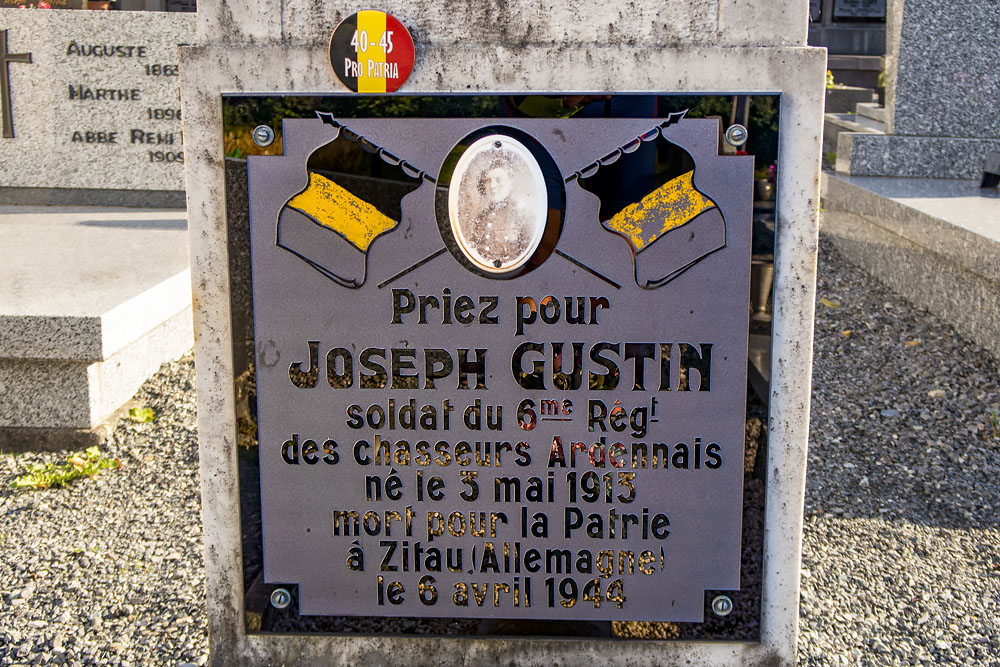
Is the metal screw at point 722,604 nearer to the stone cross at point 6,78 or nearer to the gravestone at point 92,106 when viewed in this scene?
the gravestone at point 92,106

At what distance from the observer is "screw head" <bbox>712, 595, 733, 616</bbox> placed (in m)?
2.39

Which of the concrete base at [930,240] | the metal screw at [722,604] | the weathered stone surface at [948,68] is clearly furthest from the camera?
the weathered stone surface at [948,68]

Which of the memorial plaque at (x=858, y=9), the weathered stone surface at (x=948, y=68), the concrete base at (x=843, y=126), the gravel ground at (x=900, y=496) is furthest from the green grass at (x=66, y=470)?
the memorial plaque at (x=858, y=9)

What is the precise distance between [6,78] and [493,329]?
5.39 m

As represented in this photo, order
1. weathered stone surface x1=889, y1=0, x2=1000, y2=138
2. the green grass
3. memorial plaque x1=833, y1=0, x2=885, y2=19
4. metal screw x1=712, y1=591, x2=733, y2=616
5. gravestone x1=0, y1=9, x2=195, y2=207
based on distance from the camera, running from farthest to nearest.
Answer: memorial plaque x1=833, y1=0, x2=885, y2=19 < weathered stone surface x1=889, y1=0, x2=1000, y2=138 < gravestone x1=0, y1=9, x2=195, y2=207 < the green grass < metal screw x1=712, y1=591, x2=733, y2=616

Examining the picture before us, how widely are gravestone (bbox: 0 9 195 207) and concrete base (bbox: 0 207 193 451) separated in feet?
5.06

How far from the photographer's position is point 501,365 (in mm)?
2309

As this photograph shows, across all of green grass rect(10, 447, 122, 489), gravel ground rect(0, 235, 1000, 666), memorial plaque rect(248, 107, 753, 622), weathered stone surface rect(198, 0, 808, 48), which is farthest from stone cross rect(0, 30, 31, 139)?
memorial plaque rect(248, 107, 753, 622)

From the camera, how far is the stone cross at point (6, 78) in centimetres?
632

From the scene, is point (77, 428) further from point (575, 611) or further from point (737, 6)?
point (737, 6)

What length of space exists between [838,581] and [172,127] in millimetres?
5044

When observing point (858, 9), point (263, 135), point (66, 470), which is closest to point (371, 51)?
point (263, 135)

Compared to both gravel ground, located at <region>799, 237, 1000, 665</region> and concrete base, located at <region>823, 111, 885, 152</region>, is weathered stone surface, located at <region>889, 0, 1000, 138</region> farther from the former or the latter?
gravel ground, located at <region>799, 237, 1000, 665</region>

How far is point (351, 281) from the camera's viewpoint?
231 cm
